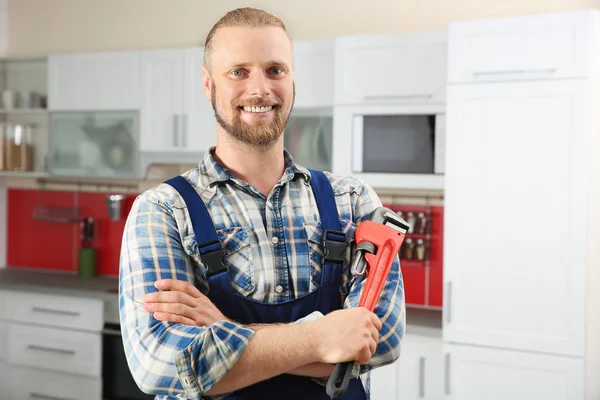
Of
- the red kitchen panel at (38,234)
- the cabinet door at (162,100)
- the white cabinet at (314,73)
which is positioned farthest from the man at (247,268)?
the red kitchen panel at (38,234)

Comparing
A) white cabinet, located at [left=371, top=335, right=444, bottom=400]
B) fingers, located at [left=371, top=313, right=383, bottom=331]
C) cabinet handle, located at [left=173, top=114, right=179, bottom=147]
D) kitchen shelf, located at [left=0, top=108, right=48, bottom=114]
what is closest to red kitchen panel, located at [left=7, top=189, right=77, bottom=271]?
kitchen shelf, located at [left=0, top=108, right=48, bottom=114]

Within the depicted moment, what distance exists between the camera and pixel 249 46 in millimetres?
1416

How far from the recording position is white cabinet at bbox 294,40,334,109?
3799 millimetres

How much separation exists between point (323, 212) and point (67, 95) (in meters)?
3.35

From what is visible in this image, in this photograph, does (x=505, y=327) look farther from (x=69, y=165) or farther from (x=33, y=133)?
(x=33, y=133)

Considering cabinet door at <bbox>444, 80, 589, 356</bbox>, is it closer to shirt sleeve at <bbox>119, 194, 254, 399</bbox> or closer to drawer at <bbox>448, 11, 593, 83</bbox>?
drawer at <bbox>448, 11, 593, 83</bbox>

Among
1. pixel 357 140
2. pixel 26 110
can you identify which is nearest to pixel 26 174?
pixel 26 110

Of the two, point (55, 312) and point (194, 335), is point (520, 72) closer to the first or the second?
point (194, 335)

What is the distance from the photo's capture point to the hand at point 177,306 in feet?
4.44

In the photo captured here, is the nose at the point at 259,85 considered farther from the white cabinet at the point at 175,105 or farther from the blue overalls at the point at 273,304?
the white cabinet at the point at 175,105

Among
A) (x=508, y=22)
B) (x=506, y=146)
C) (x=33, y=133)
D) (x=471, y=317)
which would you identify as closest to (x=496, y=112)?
(x=506, y=146)

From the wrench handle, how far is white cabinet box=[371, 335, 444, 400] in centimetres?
217

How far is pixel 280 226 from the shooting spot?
4.90ft

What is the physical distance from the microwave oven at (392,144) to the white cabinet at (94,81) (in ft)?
4.28
